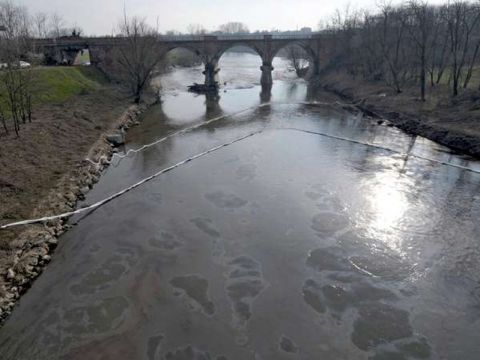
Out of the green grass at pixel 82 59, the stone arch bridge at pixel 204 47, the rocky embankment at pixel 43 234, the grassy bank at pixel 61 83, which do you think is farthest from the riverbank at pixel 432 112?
the green grass at pixel 82 59

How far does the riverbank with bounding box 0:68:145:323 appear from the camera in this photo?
546 inches

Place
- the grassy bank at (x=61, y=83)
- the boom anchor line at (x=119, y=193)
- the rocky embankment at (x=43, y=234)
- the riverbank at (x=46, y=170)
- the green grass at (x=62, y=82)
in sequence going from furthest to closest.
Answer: the green grass at (x=62, y=82) < the grassy bank at (x=61, y=83) < the boom anchor line at (x=119, y=193) < the riverbank at (x=46, y=170) < the rocky embankment at (x=43, y=234)

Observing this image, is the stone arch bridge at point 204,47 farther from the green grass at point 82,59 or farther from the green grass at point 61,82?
the green grass at point 61,82

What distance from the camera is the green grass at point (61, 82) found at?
3428 centimetres

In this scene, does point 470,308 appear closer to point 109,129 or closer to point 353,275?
point 353,275

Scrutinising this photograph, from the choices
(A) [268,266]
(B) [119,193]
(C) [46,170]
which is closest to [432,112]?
(A) [268,266]

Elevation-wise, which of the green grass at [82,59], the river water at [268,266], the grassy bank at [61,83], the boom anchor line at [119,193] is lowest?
the river water at [268,266]

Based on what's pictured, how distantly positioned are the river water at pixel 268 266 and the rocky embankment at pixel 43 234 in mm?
417

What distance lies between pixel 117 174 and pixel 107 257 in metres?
9.20

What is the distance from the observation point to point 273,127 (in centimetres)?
3534

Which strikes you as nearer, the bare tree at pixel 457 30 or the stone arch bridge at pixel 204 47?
the bare tree at pixel 457 30

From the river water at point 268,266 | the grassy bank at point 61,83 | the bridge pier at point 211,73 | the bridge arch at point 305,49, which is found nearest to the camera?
the river water at point 268,266

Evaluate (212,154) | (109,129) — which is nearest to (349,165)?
(212,154)

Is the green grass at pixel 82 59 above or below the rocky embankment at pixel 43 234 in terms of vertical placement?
above
